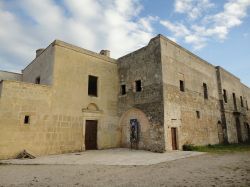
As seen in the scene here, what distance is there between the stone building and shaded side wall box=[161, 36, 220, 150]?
2.4 inches

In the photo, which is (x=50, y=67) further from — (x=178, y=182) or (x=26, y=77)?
(x=178, y=182)

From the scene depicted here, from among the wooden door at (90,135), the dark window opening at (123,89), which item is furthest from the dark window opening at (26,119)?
the dark window opening at (123,89)

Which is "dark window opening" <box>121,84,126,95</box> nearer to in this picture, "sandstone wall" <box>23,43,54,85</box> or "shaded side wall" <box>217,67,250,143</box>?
"sandstone wall" <box>23,43,54,85</box>

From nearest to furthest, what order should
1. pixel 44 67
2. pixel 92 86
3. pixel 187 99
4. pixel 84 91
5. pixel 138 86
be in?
pixel 44 67
pixel 84 91
pixel 92 86
pixel 138 86
pixel 187 99

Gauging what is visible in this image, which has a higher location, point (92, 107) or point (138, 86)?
point (138, 86)

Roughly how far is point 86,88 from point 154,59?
487 centimetres

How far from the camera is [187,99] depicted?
13930 mm

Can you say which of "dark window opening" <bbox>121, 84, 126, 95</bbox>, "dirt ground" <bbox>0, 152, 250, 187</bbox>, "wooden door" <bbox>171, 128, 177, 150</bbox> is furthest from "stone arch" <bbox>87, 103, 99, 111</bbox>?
"dirt ground" <bbox>0, 152, 250, 187</bbox>

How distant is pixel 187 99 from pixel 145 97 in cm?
327

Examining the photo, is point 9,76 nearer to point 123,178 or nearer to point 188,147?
point 188,147

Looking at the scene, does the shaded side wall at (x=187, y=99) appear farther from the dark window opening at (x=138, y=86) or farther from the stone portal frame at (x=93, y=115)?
the stone portal frame at (x=93, y=115)

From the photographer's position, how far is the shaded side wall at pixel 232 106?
59.5 feet

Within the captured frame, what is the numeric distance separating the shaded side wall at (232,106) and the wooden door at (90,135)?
11881mm

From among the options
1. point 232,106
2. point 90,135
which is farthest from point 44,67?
point 232,106
